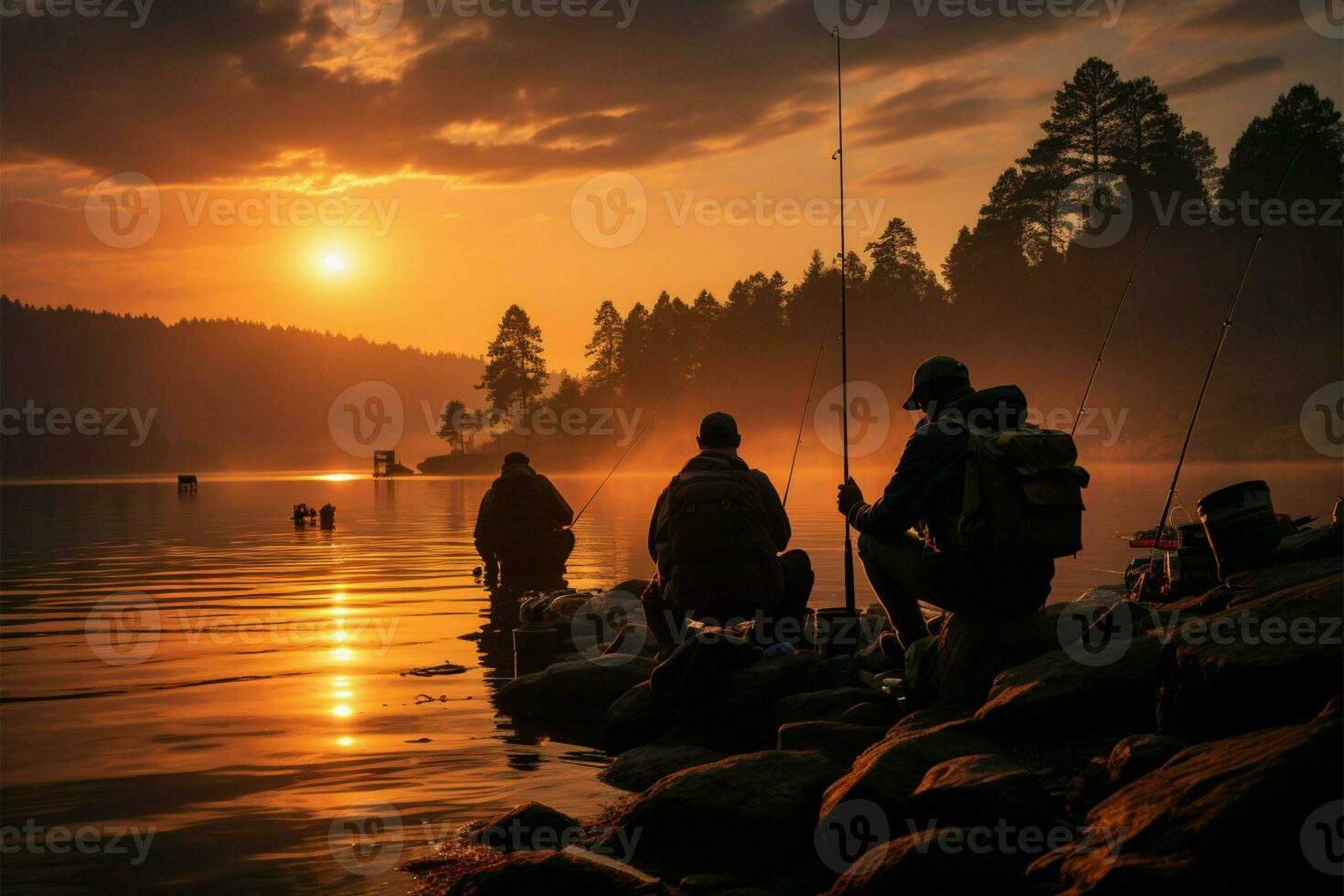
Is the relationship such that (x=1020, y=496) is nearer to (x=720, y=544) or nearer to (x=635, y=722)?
(x=720, y=544)

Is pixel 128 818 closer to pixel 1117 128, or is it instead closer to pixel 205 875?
pixel 205 875

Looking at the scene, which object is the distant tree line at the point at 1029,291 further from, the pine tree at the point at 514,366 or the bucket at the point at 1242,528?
the bucket at the point at 1242,528

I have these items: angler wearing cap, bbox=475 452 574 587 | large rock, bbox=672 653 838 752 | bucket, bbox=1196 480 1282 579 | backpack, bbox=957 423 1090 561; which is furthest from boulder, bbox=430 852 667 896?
angler wearing cap, bbox=475 452 574 587

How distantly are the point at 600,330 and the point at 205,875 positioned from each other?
451ft

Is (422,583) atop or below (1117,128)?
below

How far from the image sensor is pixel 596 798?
22.5ft

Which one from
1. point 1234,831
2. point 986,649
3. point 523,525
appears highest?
point 523,525

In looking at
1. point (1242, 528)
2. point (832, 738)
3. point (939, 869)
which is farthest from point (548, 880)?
point (1242, 528)

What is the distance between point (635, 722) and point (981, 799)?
151 inches

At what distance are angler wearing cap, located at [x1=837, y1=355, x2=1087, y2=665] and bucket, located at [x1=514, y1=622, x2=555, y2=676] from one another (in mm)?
4206

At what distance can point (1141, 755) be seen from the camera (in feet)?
17.5

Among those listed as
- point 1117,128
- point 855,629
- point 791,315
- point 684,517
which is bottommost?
point 855,629

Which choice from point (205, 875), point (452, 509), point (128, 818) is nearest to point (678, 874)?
point (205, 875)

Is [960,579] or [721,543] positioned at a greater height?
[721,543]
